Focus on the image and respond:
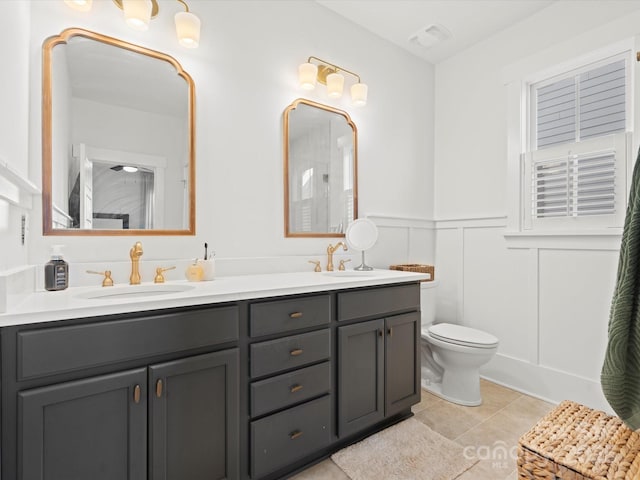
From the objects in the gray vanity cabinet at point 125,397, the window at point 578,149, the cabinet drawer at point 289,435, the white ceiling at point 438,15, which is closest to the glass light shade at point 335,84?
the white ceiling at point 438,15

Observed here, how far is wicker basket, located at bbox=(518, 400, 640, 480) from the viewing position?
92cm

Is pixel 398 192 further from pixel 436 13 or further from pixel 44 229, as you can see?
pixel 44 229

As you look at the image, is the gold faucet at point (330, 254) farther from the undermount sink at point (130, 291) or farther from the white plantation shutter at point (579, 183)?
the white plantation shutter at point (579, 183)

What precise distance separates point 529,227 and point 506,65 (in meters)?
1.24

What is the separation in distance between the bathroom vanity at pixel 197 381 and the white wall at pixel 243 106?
341 mm

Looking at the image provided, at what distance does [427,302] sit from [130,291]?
77.0 inches

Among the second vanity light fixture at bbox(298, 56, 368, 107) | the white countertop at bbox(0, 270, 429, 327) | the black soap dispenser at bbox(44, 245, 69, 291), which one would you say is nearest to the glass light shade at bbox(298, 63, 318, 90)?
the second vanity light fixture at bbox(298, 56, 368, 107)

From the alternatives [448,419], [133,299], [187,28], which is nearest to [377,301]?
[448,419]

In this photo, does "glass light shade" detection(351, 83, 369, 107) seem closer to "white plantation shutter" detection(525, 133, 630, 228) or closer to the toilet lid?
"white plantation shutter" detection(525, 133, 630, 228)

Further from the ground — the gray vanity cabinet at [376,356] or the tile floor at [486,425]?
the gray vanity cabinet at [376,356]

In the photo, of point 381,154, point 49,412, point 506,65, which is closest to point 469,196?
point 381,154

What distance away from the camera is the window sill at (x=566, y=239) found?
2.01 meters

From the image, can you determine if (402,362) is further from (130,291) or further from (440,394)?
(130,291)

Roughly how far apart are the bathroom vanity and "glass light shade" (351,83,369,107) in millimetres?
1327
